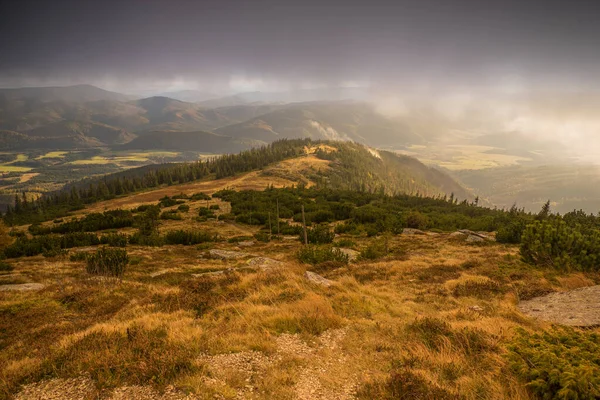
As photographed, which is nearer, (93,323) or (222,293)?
(93,323)

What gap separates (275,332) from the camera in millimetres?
9148

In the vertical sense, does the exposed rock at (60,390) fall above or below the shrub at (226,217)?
above

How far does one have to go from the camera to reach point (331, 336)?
9062 mm

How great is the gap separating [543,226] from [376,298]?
12.2 metres

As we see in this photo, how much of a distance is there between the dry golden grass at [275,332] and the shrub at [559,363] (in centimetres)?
53

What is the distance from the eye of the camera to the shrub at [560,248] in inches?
580

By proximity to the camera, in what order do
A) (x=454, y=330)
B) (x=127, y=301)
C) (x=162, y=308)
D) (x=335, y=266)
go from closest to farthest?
1. (x=454, y=330)
2. (x=162, y=308)
3. (x=127, y=301)
4. (x=335, y=266)

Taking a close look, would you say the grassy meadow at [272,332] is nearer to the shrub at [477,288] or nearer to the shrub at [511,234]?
the shrub at [477,288]

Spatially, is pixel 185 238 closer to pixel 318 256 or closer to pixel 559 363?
pixel 318 256

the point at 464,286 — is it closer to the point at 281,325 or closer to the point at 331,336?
the point at 331,336

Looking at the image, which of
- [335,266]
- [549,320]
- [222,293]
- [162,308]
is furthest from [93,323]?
[549,320]

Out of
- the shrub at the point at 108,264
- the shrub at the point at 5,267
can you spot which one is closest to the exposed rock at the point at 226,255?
the shrub at the point at 108,264

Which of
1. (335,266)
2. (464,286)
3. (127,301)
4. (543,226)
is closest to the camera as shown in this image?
(127,301)

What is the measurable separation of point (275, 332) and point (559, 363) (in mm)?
6985
